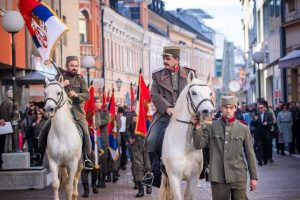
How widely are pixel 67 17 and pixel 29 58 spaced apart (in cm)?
1292

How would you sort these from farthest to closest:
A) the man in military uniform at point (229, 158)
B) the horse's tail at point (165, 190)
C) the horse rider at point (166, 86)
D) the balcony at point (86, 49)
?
1. the balcony at point (86, 49)
2. the horse rider at point (166, 86)
3. the horse's tail at point (165, 190)
4. the man in military uniform at point (229, 158)

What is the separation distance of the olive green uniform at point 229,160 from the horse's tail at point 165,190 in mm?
1551

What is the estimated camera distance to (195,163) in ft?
34.4

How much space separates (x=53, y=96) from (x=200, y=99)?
11.7 ft

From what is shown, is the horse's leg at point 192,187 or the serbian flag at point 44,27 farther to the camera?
the serbian flag at point 44,27

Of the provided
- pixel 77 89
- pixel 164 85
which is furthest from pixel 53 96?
pixel 164 85

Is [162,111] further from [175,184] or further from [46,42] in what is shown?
[46,42]

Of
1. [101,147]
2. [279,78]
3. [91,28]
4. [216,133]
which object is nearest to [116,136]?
[101,147]

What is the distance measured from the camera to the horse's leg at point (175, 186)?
1027cm

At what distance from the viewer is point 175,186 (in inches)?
407

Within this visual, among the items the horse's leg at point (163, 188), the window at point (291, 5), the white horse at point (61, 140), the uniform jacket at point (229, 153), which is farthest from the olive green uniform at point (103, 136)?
the window at point (291, 5)

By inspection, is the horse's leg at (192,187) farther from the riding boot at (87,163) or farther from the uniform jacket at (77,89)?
the riding boot at (87,163)

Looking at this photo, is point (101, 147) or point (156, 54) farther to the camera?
point (156, 54)

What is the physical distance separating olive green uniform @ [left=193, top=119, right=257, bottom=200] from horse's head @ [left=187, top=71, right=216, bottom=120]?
10.6 inches
